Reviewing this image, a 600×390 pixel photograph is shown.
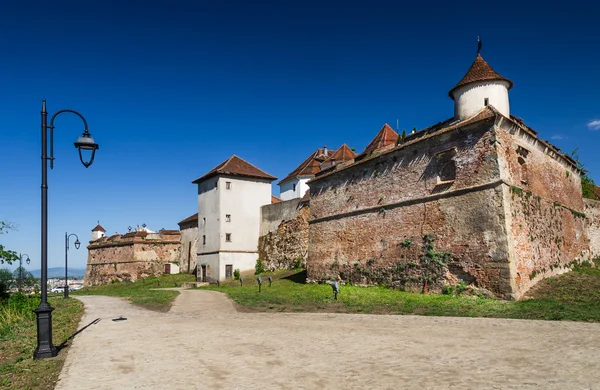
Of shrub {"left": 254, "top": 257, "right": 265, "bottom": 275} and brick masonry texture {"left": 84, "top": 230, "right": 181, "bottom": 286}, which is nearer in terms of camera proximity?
shrub {"left": 254, "top": 257, "right": 265, "bottom": 275}

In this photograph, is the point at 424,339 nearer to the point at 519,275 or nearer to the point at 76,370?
the point at 76,370

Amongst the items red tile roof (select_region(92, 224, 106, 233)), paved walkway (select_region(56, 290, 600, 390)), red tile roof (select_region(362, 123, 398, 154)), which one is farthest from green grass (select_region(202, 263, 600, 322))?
red tile roof (select_region(92, 224, 106, 233))

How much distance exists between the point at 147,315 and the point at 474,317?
984 centimetres

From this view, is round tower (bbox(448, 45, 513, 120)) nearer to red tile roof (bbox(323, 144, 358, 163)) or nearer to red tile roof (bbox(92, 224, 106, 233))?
red tile roof (bbox(323, 144, 358, 163))

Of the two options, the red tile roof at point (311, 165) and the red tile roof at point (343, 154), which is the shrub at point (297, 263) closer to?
the red tile roof at point (343, 154)

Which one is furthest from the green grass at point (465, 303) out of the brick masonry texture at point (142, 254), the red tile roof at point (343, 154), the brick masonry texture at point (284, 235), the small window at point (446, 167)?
the brick masonry texture at point (142, 254)

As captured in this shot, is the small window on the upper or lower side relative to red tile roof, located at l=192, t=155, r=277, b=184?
lower

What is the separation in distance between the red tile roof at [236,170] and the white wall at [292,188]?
8491 mm

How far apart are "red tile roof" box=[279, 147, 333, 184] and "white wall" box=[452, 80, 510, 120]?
2863cm

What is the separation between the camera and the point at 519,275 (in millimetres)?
14367

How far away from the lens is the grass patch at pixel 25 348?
6230 millimetres

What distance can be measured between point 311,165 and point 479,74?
1202 inches

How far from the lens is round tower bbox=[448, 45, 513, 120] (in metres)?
17.2

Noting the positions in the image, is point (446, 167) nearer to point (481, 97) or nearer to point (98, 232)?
point (481, 97)
